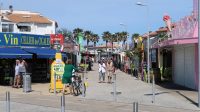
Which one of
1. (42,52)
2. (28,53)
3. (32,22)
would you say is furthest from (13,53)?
(32,22)

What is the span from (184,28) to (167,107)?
29.7 feet

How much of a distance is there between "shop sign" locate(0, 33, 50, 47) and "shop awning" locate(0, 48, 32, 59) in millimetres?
1039

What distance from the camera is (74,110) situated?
14875mm

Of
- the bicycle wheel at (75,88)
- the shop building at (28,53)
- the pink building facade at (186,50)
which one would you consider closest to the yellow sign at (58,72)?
the bicycle wheel at (75,88)

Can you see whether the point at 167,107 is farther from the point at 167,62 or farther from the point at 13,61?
the point at 167,62

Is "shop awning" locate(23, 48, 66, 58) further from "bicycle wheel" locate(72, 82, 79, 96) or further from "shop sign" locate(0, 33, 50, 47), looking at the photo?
"bicycle wheel" locate(72, 82, 79, 96)

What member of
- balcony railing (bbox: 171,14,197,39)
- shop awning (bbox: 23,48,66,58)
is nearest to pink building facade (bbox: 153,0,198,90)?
balcony railing (bbox: 171,14,197,39)

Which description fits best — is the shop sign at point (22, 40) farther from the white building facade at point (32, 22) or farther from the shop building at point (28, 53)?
the white building facade at point (32, 22)

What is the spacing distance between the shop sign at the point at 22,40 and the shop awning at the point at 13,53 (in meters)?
1.04

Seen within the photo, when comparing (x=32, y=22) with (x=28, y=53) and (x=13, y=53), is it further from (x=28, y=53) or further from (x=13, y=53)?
(x=13, y=53)

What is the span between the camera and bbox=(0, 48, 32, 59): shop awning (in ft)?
97.7

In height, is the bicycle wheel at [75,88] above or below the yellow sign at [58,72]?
below

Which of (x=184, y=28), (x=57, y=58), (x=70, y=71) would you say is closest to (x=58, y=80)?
(x=57, y=58)

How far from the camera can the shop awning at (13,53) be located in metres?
29.8
